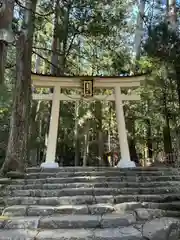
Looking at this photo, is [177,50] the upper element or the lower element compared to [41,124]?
upper

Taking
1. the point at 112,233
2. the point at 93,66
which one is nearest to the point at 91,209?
the point at 112,233

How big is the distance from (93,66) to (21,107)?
7.66 metres

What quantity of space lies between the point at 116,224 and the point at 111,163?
1137 cm

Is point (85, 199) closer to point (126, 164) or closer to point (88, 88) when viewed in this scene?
point (126, 164)

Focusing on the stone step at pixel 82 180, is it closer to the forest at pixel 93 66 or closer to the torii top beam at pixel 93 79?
the forest at pixel 93 66

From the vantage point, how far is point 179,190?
6.03 m

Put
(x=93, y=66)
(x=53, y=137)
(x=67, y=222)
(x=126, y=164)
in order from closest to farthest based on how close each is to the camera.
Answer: (x=67, y=222), (x=126, y=164), (x=53, y=137), (x=93, y=66)

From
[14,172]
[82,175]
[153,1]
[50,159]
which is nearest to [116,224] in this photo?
[82,175]

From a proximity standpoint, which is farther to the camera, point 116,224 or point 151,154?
point 151,154

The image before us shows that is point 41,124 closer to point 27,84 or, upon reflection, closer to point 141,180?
point 27,84

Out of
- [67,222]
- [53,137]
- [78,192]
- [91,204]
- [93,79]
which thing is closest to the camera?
[67,222]

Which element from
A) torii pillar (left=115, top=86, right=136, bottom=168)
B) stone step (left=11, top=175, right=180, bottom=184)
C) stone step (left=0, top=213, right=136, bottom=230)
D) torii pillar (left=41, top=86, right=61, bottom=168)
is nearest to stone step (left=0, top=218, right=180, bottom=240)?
stone step (left=0, top=213, right=136, bottom=230)

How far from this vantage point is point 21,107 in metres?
7.33

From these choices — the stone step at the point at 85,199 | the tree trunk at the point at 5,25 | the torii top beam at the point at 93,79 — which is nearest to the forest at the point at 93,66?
the torii top beam at the point at 93,79
